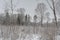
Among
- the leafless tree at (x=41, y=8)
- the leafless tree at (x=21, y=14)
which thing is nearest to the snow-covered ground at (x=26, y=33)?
the leafless tree at (x=21, y=14)

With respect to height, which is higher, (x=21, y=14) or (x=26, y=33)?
(x=21, y=14)

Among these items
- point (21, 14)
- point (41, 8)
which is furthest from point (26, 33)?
point (41, 8)

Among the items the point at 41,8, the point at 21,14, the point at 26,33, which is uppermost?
the point at 41,8

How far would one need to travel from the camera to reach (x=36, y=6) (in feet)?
9.57

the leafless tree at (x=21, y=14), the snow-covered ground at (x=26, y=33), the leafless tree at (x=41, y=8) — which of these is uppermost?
the leafless tree at (x=41, y=8)

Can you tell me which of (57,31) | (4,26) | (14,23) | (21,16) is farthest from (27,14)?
(57,31)

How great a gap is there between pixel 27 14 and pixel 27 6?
168 millimetres

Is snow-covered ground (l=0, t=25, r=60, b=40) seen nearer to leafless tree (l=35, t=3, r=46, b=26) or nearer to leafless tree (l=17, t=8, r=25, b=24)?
leafless tree (l=17, t=8, r=25, b=24)

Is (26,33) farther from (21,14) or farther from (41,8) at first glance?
(41,8)

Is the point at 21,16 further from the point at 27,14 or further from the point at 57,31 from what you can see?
the point at 57,31

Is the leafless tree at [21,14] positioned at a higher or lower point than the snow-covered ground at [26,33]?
higher

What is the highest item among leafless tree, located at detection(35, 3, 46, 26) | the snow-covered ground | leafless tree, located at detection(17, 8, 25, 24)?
leafless tree, located at detection(35, 3, 46, 26)

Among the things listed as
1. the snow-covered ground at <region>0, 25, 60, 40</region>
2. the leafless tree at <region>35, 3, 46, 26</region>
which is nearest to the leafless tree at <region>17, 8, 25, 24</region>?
the snow-covered ground at <region>0, 25, 60, 40</region>

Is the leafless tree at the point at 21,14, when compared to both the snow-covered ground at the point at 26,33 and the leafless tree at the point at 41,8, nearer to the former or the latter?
the snow-covered ground at the point at 26,33
